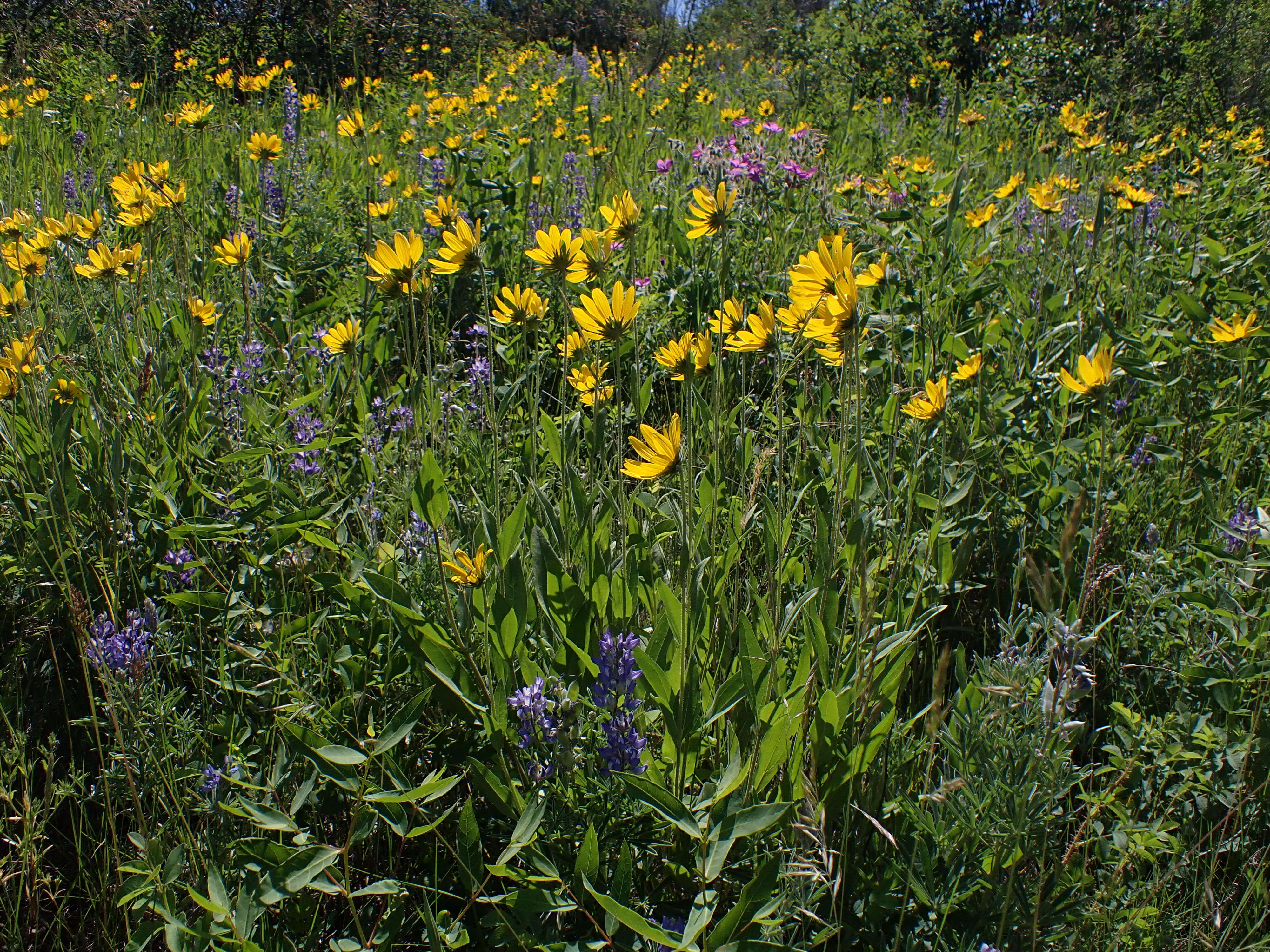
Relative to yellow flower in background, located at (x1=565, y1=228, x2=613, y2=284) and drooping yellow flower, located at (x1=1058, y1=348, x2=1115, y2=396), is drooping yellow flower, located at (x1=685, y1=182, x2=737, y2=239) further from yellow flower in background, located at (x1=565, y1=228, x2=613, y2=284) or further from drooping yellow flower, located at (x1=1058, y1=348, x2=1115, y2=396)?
drooping yellow flower, located at (x1=1058, y1=348, x2=1115, y2=396)

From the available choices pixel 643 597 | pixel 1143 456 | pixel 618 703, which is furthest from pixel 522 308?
pixel 1143 456

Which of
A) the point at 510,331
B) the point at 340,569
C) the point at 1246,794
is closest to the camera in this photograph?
the point at 1246,794

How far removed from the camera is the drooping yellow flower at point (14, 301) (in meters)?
1.68

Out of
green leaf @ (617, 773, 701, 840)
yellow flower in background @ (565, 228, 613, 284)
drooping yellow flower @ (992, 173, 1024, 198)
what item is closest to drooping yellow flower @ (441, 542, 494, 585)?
green leaf @ (617, 773, 701, 840)

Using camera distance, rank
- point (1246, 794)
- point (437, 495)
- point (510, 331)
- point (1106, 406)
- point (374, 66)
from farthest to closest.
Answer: point (374, 66) < point (510, 331) < point (1106, 406) < point (437, 495) < point (1246, 794)

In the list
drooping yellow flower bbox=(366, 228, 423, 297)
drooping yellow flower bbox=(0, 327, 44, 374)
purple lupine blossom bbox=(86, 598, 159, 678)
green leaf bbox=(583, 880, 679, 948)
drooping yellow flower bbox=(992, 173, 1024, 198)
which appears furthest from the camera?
drooping yellow flower bbox=(992, 173, 1024, 198)

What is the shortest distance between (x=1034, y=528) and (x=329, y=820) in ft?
4.70

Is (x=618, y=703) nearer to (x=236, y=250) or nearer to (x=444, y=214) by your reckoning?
(x=444, y=214)

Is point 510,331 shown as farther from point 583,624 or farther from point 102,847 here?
point 102,847

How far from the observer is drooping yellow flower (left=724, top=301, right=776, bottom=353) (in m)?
1.33

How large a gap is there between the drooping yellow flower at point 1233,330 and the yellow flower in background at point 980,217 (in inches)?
26.9

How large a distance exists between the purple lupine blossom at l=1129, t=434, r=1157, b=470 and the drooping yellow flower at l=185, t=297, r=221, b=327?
1.99 meters

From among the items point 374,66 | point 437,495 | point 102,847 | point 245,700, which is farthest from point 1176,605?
point 374,66

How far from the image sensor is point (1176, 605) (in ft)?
4.47
